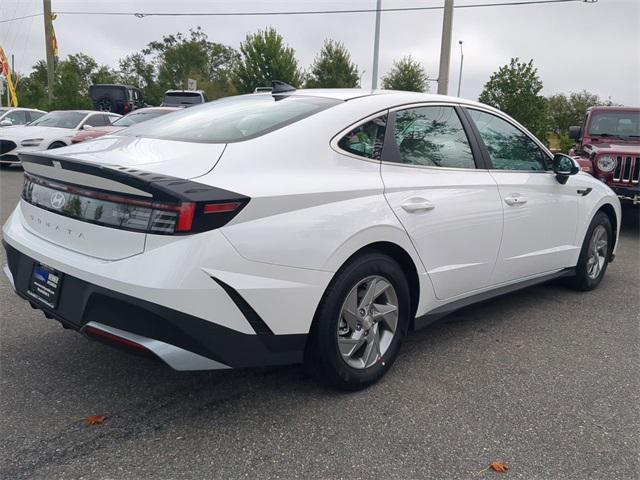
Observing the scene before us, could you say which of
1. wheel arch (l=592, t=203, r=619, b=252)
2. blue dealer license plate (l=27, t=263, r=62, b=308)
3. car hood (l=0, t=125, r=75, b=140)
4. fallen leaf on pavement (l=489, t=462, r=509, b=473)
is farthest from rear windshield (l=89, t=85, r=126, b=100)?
fallen leaf on pavement (l=489, t=462, r=509, b=473)

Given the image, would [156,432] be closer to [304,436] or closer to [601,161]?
[304,436]

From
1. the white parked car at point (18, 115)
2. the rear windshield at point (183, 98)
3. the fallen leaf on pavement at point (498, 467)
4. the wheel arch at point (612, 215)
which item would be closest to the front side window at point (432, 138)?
the fallen leaf on pavement at point (498, 467)

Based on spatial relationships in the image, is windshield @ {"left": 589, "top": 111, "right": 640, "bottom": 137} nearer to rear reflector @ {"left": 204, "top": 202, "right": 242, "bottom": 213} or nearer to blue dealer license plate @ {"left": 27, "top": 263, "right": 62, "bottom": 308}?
rear reflector @ {"left": 204, "top": 202, "right": 242, "bottom": 213}

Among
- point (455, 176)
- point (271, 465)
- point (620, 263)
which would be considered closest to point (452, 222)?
point (455, 176)

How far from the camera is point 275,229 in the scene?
8.07 feet

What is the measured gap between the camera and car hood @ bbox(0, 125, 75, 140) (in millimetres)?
13062

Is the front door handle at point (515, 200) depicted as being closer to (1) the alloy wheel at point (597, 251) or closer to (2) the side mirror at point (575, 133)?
(1) the alloy wheel at point (597, 251)

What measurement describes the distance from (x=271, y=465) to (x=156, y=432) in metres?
0.58

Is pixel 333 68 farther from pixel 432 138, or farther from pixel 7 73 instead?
pixel 432 138

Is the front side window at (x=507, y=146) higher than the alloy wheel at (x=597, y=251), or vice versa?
the front side window at (x=507, y=146)

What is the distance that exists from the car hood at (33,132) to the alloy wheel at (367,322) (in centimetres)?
1228

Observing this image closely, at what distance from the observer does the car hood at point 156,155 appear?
2.45 m

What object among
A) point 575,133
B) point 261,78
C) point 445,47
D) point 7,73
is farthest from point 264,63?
point 575,133

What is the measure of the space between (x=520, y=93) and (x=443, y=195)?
16.0m
